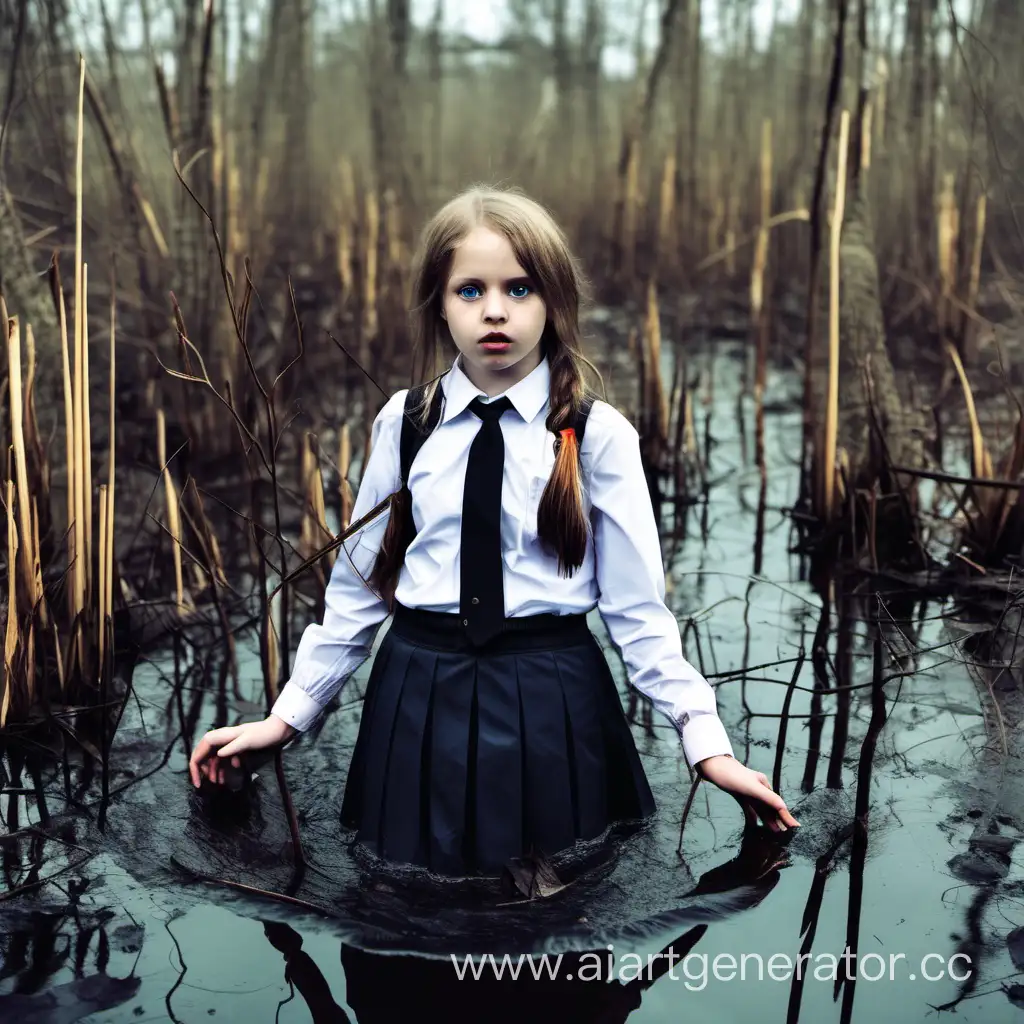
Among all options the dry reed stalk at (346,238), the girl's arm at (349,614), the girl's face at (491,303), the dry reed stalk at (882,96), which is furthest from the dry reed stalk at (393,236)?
the girl's face at (491,303)

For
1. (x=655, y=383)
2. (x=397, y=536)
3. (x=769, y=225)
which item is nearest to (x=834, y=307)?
(x=655, y=383)

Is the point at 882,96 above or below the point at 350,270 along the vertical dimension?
above

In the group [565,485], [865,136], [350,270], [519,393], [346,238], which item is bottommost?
[565,485]

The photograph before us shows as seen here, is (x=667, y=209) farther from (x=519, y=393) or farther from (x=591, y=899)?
(x=591, y=899)

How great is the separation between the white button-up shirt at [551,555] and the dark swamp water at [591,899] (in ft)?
0.79

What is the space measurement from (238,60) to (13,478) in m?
6.54

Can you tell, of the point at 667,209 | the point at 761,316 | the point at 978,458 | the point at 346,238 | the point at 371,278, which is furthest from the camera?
the point at 667,209

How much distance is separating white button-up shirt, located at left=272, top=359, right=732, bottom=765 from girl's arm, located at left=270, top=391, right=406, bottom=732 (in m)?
0.01

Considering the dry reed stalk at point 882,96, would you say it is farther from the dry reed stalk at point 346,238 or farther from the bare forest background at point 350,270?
the dry reed stalk at point 346,238

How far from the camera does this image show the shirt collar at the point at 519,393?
1731mm

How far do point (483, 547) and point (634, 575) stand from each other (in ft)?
0.71

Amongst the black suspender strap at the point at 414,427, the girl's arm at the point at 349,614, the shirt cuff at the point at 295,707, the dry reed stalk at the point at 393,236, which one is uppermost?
the dry reed stalk at the point at 393,236

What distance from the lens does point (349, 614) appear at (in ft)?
6.05

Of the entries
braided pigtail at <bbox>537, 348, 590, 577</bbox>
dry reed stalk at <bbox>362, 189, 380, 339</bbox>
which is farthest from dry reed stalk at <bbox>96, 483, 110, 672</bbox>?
dry reed stalk at <bbox>362, 189, 380, 339</bbox>
